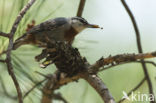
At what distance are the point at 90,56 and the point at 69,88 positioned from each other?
0.25 meters

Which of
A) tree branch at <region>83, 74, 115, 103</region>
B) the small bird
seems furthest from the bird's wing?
tree branch at <region>83, 74, 115, 103</region>

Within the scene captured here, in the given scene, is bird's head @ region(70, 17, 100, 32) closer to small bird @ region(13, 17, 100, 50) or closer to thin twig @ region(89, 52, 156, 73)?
small bird @ region(13, 17, 100, 50)

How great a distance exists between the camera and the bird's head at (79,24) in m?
1.90

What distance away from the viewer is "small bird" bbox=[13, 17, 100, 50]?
179 cm

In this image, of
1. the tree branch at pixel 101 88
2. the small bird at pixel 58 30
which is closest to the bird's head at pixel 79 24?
the small bird at pixel 58 30

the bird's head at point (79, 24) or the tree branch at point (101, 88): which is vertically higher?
the bird's head at point (79, 24)

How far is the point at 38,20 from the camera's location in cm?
174

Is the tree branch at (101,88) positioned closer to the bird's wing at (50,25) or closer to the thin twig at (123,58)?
the thin twig at (123,58)

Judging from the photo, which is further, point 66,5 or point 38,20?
point 66,5

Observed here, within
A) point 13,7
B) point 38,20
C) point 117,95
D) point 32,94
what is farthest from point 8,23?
point 117,95

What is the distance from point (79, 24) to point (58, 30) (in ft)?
0.45

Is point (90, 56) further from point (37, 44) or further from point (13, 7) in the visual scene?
point (13, 7)

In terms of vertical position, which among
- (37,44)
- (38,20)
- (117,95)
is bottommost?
(117,95)

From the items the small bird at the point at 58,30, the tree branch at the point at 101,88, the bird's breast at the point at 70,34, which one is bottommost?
the tree branch at the point at 101,88
